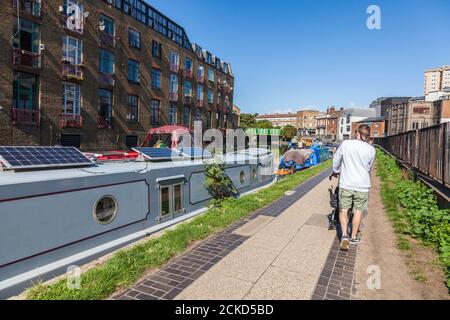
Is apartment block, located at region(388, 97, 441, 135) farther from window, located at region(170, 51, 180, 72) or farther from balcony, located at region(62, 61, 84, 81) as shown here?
balcony, located at region(62, 61, 84, 81)

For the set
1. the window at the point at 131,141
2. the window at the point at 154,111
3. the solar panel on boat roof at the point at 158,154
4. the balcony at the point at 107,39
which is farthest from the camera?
the window at the point at 154,111

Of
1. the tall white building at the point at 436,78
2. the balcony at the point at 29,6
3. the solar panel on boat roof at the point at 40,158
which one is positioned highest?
the tall white building at the point at 436,78

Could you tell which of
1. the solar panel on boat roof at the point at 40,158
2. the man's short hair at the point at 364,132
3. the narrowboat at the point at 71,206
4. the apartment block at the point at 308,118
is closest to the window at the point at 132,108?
the narrowboat at the point at 71,206

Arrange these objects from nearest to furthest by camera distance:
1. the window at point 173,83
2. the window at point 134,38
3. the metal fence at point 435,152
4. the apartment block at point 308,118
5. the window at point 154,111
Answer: the metal fence at point 435,152 → the window at point 134,38 → the window at point 154,111 → the window at point 173,83 → the apartment block at point 308,118

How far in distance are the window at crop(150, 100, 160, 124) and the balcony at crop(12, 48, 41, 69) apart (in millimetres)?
10516

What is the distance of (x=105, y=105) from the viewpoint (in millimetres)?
21328

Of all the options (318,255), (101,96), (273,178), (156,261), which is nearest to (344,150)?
(318,255)

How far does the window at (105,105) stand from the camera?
2081 cm

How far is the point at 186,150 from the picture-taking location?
8578mm

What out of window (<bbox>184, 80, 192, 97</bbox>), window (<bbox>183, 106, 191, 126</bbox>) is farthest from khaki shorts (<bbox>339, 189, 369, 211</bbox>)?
window (<bbox>184, 80, 192, 97</bbox>)

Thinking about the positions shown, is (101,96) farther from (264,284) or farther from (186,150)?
(264,284)

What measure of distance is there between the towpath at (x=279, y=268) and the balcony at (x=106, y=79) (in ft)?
60.7

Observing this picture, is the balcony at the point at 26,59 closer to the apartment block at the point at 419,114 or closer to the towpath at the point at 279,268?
the towpath at the point at 279,268

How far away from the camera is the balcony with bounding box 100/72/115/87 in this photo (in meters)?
20.9
